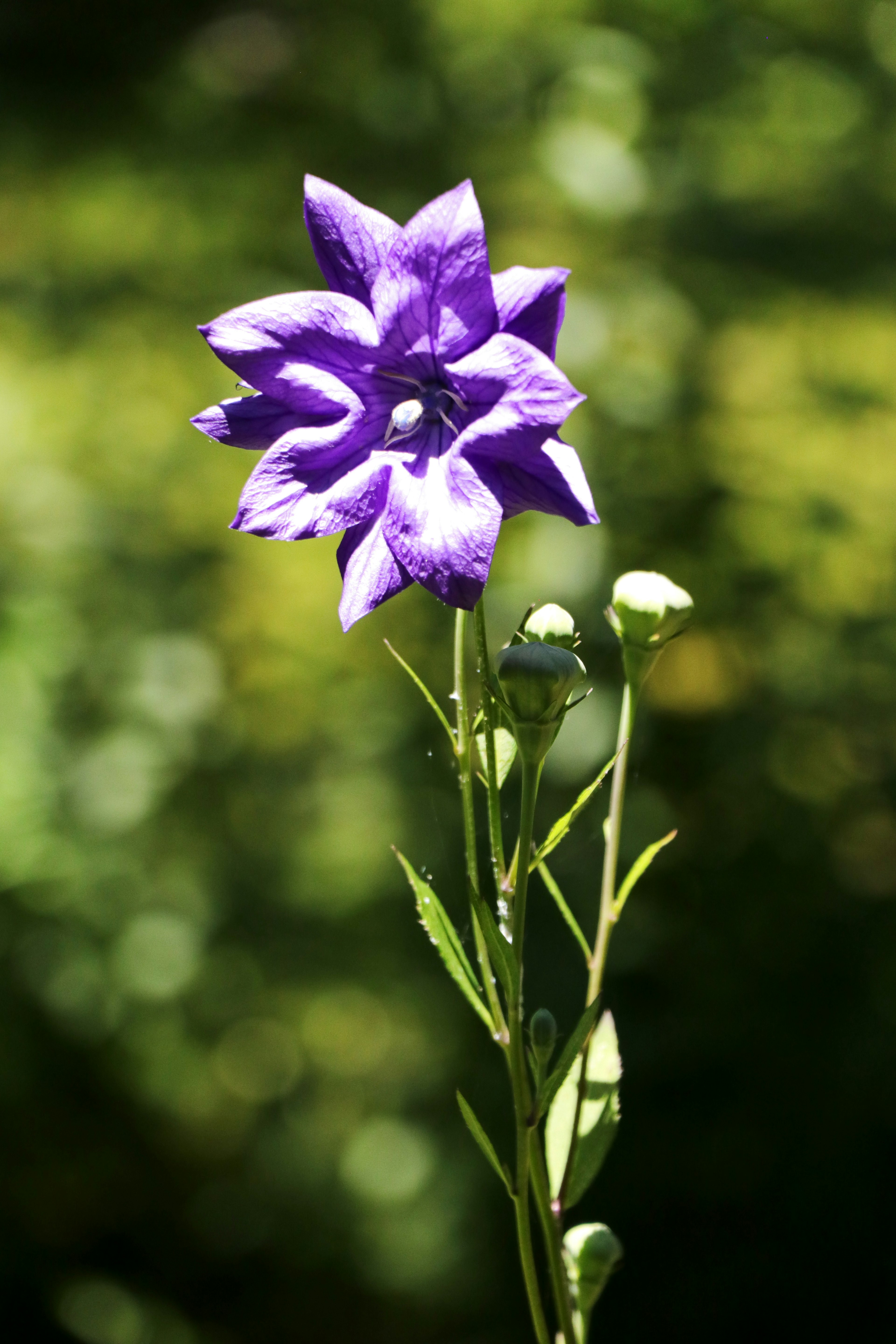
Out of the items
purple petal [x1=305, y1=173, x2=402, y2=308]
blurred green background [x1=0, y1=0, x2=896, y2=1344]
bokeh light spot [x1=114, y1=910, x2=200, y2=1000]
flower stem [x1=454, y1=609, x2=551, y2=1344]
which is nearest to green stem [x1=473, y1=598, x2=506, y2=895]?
flower stem [x1=454, y1=609, x2=551, y2=1344]

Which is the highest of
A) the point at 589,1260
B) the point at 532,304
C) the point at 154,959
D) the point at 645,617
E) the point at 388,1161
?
the point at 532,304

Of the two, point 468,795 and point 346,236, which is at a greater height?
point 346,236

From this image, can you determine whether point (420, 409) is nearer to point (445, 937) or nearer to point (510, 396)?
point (510, 396)

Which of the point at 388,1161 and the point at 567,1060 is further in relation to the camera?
the point at 388,1161

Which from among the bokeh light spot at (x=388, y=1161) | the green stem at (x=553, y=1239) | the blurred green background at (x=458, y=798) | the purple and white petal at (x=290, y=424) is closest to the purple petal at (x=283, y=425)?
the purple and white petal at (x=290, y=424)

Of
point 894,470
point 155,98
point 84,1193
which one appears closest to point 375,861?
point 84,1193

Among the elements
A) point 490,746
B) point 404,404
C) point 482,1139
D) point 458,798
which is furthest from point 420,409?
point 458,798

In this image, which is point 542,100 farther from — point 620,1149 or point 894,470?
point 620,1149
